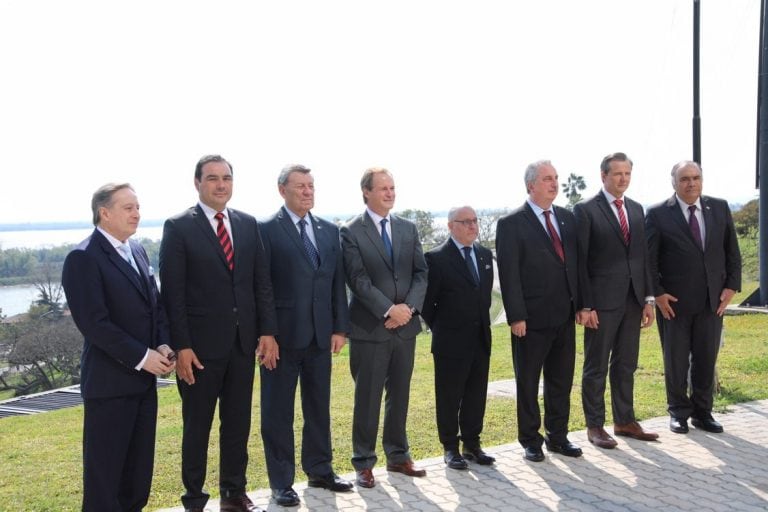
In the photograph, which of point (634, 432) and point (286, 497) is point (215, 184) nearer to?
point (286, 497)

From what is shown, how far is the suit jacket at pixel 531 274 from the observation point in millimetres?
5987

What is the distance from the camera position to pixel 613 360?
675cm

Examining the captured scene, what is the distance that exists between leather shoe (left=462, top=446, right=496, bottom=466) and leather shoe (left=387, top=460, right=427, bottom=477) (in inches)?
19.5

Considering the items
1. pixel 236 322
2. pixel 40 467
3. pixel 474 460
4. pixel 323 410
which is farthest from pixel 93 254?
pixel 40 467

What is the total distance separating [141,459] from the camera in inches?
179

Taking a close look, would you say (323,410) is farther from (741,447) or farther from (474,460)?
(741,447)

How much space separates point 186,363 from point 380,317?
1481mm

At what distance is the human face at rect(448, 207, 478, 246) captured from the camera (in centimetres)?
583

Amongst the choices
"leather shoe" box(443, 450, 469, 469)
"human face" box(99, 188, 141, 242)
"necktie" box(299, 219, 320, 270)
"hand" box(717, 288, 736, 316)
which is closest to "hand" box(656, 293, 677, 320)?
"hand" box(717, 288, 736, 316)

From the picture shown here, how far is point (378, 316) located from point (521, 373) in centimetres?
141

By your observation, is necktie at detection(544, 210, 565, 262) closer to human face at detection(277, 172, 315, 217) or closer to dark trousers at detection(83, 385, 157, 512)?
human face at detection(277, 172, 315, 217)

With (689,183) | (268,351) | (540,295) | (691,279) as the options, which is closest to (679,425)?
(691,279)

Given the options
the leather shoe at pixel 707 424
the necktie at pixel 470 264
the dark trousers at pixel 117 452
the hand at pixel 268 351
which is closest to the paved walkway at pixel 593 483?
the leather shoe at pixel 707 424

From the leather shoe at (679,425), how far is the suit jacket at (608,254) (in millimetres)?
1239
